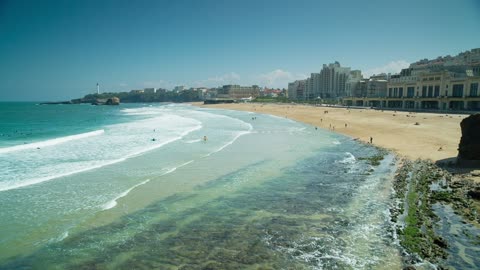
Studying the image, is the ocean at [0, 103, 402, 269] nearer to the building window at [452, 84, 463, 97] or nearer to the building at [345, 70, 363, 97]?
the building window at [452, 84, 463, 97]

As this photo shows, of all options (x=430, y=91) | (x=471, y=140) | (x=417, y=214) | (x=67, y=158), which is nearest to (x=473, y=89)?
(x=430, y=91)

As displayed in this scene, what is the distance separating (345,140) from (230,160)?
1478cm

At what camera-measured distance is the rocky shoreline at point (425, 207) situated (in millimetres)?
8375

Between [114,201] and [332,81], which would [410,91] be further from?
[114,201]

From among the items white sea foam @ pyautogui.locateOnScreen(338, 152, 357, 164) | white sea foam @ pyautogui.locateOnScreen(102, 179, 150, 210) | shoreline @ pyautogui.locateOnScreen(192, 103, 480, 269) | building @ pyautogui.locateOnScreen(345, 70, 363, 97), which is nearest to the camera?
shoreline @ pyautogui.locateOnScreen(192, 103, 480, 269)

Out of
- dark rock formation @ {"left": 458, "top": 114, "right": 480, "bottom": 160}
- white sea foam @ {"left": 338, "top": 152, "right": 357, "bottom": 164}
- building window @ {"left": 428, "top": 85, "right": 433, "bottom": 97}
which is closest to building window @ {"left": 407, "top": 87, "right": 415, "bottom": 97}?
building window @ {"left": 428, "top": 85, "right": 433, "bottom": 97}

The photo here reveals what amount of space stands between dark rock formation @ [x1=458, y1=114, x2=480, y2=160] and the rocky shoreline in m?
1.48

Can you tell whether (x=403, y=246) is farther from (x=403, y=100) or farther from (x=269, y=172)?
(x=403, y=100)

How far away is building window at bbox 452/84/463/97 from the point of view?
58094 mm

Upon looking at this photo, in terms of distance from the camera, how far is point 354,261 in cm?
818

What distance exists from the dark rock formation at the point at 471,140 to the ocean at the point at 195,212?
3575 mm

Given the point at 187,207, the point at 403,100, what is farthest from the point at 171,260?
the point at 403,100

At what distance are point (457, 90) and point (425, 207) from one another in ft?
195

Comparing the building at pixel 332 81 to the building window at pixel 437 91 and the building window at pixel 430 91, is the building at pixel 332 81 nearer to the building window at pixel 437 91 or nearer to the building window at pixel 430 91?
the building window at pixel 430 91
